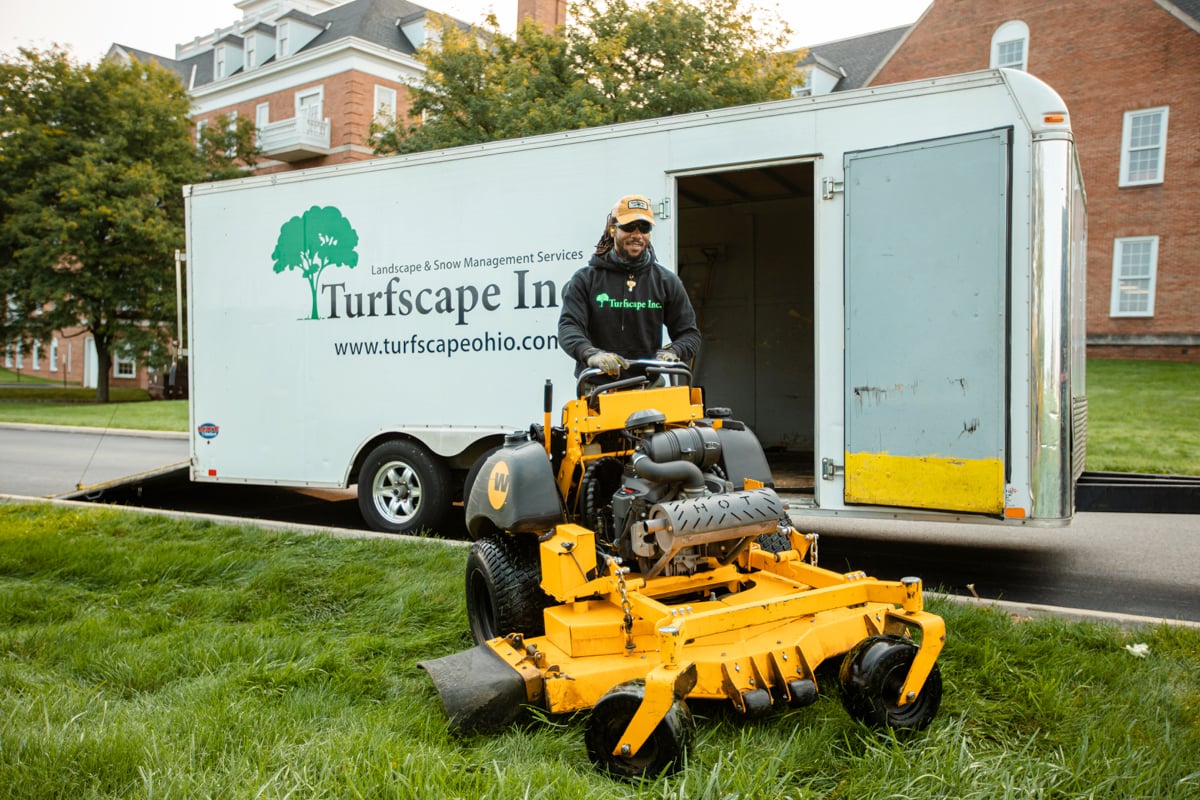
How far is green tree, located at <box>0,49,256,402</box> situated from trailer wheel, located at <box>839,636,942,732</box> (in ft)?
86.1

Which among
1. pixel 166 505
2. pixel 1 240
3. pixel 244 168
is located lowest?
pixel 166 505

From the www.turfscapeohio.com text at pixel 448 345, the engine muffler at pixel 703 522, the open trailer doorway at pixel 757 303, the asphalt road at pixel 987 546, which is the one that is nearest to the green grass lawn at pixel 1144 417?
the asphalt road at pixel 987 546

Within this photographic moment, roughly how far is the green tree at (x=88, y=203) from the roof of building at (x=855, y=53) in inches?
788

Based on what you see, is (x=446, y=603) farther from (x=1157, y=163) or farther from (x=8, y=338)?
(x=8, y=338)

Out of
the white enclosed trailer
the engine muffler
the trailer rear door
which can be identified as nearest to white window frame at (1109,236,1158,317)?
the white enclosed trailer

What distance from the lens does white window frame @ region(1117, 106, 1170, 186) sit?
21984mm

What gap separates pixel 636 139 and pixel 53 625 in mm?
4628

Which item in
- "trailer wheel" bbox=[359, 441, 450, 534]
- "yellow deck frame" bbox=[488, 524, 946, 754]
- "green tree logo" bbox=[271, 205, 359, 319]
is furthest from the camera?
"green tree logo" bbox=[271, 205, 359, 319]

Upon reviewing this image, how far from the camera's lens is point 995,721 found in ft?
10.2

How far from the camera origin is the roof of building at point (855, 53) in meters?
28.8

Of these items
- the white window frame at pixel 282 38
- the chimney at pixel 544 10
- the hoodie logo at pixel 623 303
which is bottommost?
the hoodie logo at pixel 623 303

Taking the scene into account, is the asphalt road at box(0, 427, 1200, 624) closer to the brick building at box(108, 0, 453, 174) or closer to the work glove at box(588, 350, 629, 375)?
the work glove at box(588, 350, 629, 375)

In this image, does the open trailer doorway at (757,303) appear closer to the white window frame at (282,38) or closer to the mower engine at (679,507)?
the mower engine at (679,507)

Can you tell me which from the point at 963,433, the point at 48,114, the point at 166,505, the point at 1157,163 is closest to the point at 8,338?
the point at 48,114
